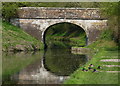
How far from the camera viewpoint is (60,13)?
42000mm

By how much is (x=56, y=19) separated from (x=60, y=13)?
89cm

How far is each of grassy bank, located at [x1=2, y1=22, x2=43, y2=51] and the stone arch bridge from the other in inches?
49.6

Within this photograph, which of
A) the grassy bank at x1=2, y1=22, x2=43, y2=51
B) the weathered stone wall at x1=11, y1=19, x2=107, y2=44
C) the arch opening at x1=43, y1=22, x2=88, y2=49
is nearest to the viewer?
the grassy bank at x1=2, y1=22, x2=43, y2=51

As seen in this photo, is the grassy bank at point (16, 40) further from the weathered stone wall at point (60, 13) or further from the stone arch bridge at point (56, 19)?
the weathered stone wall at point (60, 13)

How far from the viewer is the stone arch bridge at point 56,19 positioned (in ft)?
138

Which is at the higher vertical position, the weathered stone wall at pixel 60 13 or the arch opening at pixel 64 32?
the weathered stone wall at pixel 60 13

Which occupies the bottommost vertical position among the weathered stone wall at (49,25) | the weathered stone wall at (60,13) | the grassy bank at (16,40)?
the grassy bank at (16,40)

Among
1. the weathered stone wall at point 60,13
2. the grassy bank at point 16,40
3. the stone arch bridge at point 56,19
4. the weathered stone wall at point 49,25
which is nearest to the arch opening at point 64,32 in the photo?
the weathered stone wall at point 49,25

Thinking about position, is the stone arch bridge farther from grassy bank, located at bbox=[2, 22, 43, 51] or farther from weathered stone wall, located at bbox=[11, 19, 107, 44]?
grassy bank, located at bbox=[2, 22, 43, 51]

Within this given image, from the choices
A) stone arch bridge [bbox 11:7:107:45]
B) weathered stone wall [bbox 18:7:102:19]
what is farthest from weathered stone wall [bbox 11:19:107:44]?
weathered stone wall [bbox 18:7:102:19]

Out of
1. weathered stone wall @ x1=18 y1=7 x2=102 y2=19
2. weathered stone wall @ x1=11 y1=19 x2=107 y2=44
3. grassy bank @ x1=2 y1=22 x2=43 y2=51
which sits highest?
weathered stone wall @ x1=18 y1=7 x2=102 y2=19

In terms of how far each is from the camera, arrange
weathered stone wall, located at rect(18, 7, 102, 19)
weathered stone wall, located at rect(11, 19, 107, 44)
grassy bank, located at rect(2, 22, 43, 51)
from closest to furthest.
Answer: grassy bank, located at rect(2, 22, 43, 51)
weathered stone wall, located at rect(18, 7, 102, 19)
weathered stone wall, located at rect(11, 19, 107, 44)

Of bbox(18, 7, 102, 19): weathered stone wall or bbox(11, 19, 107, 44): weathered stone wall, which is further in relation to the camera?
bbox(11, 19, 107, 44): weathered stone wall

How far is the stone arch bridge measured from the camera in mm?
42094
